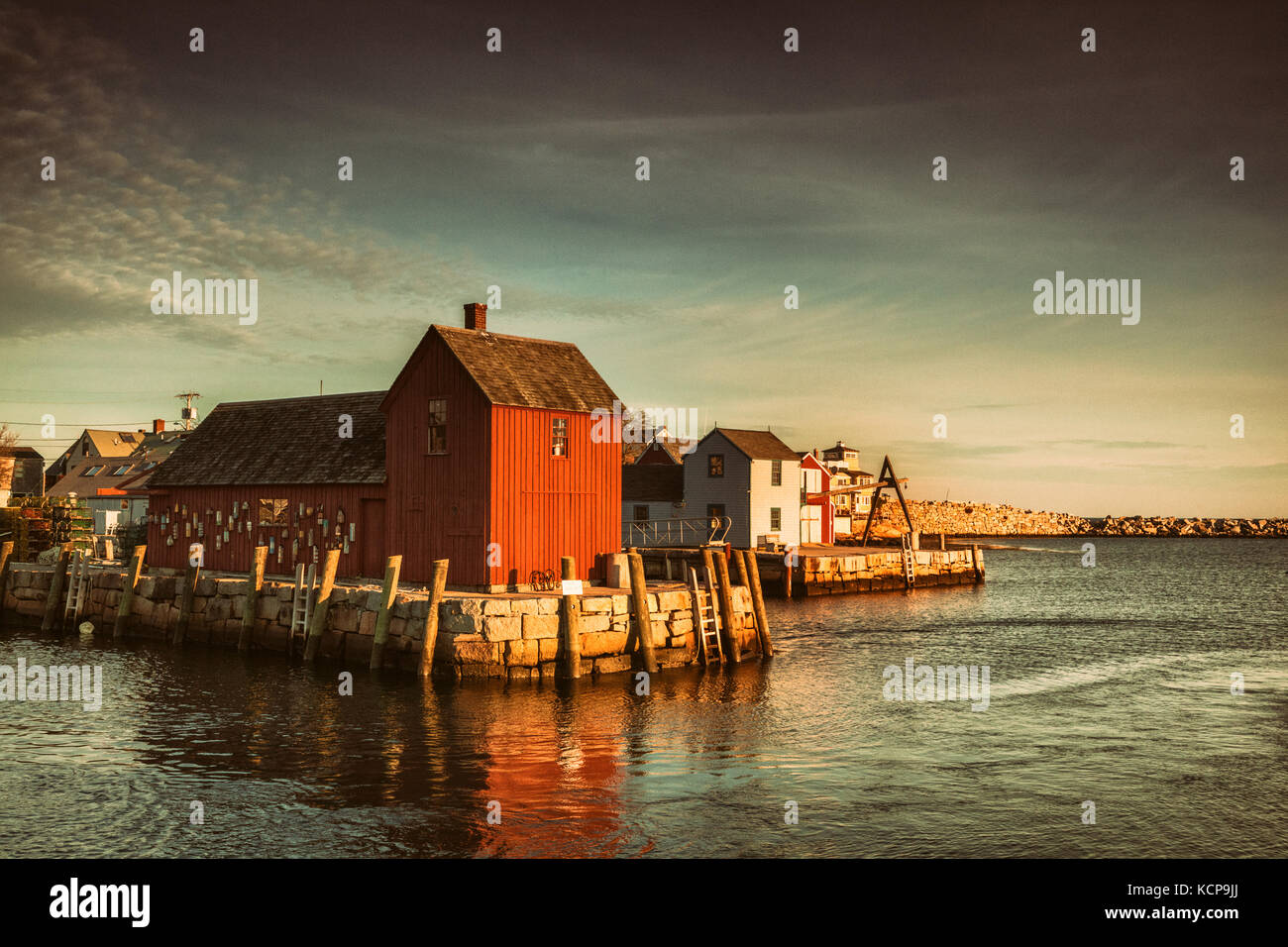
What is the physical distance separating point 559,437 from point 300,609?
8.07m

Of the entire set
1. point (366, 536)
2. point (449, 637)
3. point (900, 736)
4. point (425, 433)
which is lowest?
point (900, 736)

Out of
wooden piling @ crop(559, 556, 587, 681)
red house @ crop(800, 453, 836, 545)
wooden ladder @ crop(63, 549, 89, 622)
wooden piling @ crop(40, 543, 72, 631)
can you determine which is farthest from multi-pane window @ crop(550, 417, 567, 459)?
red house @ crop(800, 453, 836, 545)

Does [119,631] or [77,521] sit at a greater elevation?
[77,521]

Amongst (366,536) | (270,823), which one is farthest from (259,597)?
(270,823)

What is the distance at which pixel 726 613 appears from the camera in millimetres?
25688

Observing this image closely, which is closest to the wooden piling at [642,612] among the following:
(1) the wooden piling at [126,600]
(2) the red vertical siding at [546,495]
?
(2) the red vertical siding at [546,495]

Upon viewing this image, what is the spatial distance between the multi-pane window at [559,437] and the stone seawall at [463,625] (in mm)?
4471

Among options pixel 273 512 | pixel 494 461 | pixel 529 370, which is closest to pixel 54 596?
pixel 273 512

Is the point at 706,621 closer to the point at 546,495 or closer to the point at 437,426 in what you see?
the point at 546,495

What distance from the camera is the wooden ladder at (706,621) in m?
24.9

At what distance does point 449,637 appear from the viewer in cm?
2197

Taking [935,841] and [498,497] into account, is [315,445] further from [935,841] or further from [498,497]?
[935,841]
